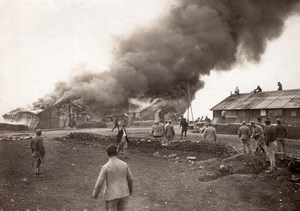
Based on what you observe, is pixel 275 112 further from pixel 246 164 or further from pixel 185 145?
pixel 246 164

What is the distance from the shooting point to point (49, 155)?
16891mm

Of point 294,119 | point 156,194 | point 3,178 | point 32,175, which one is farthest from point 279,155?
point 294,119

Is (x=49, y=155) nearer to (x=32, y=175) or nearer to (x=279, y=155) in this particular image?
(x=32, y=175)

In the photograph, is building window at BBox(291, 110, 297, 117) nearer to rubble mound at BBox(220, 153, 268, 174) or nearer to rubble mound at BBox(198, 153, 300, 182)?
rubble mound at BBox(198, 153, 300, 182)

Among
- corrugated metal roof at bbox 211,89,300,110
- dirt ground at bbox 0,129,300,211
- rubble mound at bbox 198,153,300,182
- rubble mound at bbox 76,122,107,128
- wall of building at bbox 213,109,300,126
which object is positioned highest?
corrugated metal roof at bbox 211,89,300,110

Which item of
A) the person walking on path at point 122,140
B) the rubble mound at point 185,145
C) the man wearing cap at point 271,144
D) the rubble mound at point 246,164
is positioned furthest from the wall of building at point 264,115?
the man wearing cap at point 271,144

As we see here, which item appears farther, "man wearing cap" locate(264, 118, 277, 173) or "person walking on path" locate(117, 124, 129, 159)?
"person walking on path" locate(117, 124, 129, 159)

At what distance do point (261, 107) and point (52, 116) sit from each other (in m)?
28.9

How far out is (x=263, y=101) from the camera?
3716 centimetres

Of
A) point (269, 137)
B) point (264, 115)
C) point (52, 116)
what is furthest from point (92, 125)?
point (269, 137)

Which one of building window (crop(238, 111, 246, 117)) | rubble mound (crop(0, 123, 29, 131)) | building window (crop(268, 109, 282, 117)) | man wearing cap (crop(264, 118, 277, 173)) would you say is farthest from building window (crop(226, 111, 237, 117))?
man wearing cap (crop(264, 118, 277, 173))

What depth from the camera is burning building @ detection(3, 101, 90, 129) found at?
44.0 m

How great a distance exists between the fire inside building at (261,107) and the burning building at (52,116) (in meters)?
20.8

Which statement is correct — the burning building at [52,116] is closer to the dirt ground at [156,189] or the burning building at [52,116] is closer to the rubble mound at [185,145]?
the rubble mound at [185,145]
